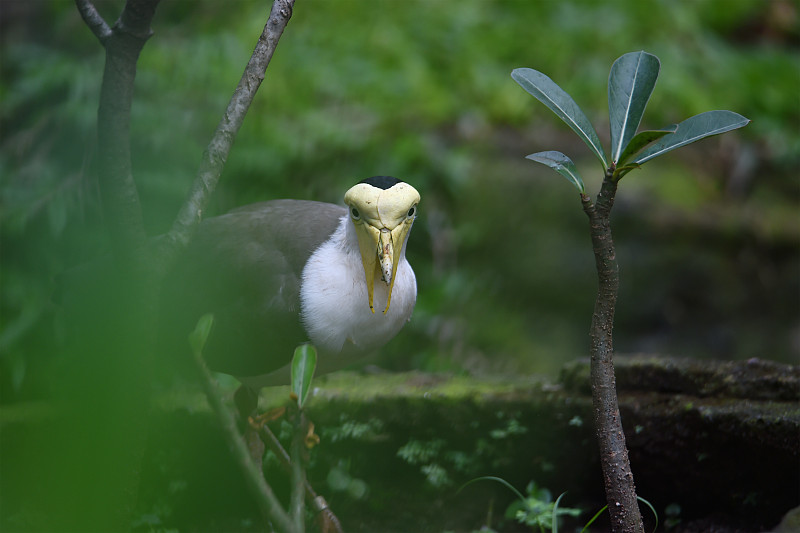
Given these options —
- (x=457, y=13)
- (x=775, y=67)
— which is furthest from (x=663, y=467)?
(x=775, y=67)

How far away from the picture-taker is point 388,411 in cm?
235

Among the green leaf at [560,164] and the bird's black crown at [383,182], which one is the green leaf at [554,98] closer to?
the green leaf at [560,164]

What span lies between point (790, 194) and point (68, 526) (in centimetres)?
485

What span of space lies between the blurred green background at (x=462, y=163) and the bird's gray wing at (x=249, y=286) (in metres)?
1.35

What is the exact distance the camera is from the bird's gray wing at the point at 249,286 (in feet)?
6.97

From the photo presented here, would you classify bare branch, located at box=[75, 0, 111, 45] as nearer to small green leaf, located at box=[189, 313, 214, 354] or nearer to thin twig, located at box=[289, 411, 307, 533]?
small green leaf, located at box=[189, 313, 214, 354]

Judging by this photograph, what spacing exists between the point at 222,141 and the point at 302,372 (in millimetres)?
592

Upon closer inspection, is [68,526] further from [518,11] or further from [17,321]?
[518,11]

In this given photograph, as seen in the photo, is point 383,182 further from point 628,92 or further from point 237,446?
point 237,446

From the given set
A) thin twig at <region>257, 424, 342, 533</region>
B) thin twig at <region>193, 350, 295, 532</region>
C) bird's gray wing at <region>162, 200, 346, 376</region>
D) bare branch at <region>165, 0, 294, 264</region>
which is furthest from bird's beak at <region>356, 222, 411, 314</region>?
thin twig at <region>193, 350, 295, 532</region>

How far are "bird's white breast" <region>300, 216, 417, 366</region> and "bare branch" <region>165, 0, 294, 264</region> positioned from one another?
19.2 inches

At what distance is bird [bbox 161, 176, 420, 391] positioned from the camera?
1.93m

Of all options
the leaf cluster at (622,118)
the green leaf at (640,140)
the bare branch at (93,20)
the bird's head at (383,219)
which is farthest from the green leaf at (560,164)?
the bare branch at (93,20)

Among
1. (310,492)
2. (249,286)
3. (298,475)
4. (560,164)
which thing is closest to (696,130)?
(560,164)
